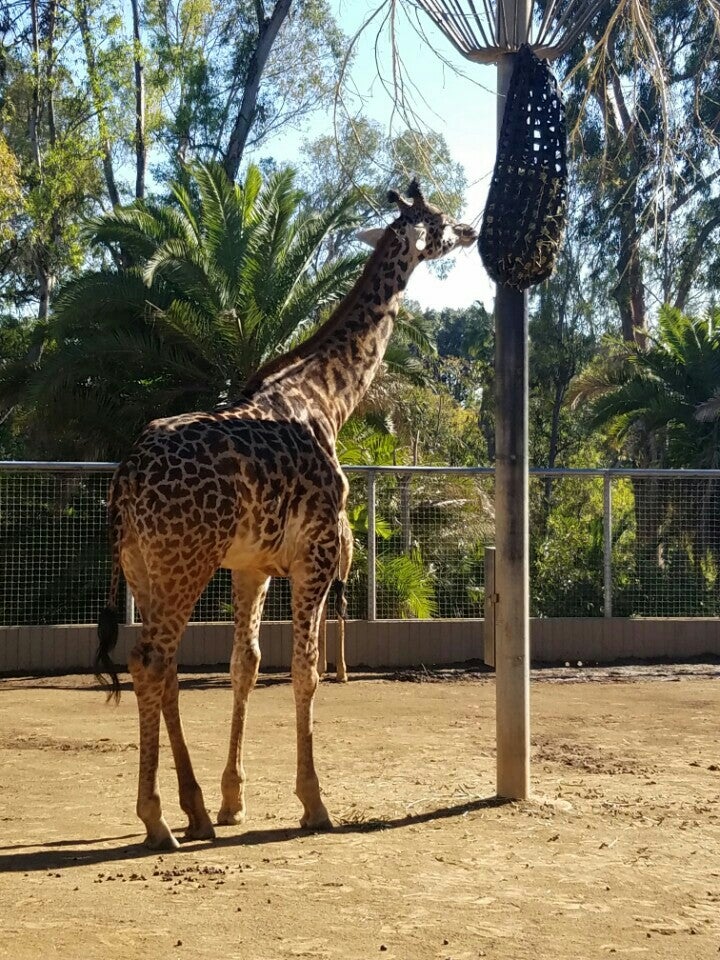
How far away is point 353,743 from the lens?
866 centimetres

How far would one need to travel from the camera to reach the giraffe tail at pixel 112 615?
5.99m

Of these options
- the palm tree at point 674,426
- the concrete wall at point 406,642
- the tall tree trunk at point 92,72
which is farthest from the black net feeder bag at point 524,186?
the tall tree trunk at point 92,72

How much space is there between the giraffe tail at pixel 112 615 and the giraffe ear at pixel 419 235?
265 centimetres

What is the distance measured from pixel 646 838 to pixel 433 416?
27628mm

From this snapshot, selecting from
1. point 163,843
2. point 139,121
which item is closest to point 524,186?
point 163,843

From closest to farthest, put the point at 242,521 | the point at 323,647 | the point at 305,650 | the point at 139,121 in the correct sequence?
the point at 242,521 < the point at 305,650 < the point at 323,647 < the point at 139,121

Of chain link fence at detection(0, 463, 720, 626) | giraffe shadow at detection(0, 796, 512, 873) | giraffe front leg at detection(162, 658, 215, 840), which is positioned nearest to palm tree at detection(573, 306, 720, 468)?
chain link fence at detection(0, 463, 720, 626)

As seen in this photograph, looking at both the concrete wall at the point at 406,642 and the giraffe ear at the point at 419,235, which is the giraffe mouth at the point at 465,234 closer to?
the giraffe ear at the point at 419,235

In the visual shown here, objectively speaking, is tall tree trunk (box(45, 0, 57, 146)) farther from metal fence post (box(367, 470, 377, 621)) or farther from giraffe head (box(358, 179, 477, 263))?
giraffe head (box(358, 179, 477, 263))

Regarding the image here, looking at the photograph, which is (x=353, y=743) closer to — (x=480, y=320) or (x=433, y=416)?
(x=433, y=416)

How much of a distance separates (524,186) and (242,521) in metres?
2.59

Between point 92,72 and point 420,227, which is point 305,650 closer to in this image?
point 420,227

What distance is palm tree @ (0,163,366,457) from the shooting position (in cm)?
1642

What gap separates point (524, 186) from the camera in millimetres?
6855
